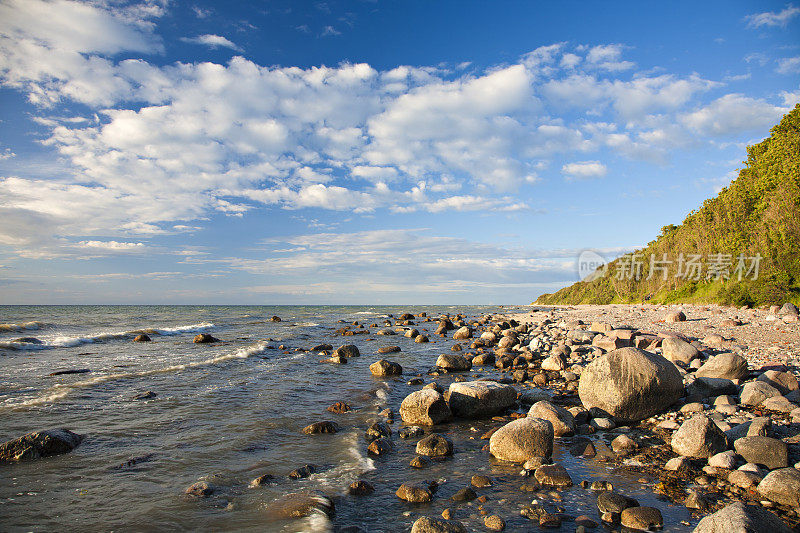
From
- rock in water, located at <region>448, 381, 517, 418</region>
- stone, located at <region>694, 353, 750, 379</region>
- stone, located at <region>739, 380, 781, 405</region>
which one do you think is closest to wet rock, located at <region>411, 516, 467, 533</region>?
rock in water, located at <region>448, 381, 517, 418</region>

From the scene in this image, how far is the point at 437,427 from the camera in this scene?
382 inches

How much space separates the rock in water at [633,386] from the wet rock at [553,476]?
3.31m

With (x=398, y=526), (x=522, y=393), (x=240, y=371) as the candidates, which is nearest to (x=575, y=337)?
(x=522, y=393)

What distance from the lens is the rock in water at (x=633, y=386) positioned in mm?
9148

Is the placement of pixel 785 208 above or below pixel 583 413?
above

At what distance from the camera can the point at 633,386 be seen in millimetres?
9164

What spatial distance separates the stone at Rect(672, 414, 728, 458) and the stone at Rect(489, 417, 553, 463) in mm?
2333

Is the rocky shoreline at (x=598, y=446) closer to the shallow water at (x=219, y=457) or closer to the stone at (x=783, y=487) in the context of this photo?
the stone at (x=783, y=487)

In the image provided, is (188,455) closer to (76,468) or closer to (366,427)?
(76,468)

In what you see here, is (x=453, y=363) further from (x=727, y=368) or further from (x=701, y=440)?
(x=701, y=440)

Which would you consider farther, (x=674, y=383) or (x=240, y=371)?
(x=240, y=371)

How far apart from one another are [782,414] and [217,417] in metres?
13.7

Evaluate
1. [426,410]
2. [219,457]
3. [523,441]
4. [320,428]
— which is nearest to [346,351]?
[320,428]

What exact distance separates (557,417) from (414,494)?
4.30m
